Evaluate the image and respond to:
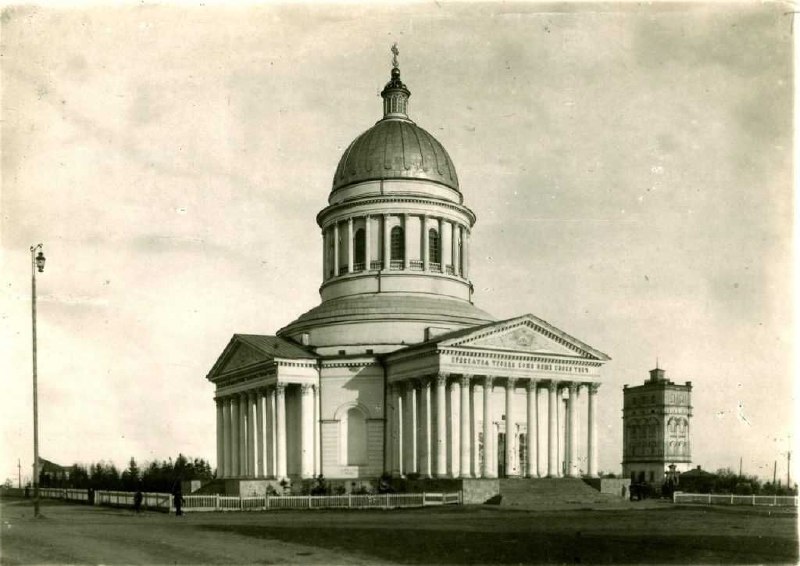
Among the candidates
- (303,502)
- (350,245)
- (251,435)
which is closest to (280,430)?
(251,435)

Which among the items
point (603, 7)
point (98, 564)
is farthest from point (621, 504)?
point (98, 564)

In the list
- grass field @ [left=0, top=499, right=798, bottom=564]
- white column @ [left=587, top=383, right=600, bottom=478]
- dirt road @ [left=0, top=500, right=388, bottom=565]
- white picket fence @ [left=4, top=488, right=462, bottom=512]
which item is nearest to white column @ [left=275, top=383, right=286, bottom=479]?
white picket fence @ [left=4, top=488, right=462, bottom=512]

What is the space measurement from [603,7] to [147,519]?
943 inches

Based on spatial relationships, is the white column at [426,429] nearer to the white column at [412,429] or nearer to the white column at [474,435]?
the white column at [412,429]

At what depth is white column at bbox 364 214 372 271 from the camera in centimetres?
5716

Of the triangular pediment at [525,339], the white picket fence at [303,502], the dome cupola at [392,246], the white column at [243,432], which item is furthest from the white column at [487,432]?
the white column at [243,432]

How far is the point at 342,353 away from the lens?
52344 millimetres

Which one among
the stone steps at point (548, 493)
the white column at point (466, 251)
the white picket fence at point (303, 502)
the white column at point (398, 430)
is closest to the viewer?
the white picket fence at point (303, 502)

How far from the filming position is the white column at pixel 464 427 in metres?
47.1

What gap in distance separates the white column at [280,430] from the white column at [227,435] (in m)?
7.79

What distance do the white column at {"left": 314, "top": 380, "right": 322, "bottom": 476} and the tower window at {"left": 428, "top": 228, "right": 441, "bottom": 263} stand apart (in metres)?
11.4

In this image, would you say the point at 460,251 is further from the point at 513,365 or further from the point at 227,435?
the point at 227,435

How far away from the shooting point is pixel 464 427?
47562mm

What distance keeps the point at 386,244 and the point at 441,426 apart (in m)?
14.1
